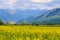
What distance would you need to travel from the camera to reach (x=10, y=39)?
13148 mm

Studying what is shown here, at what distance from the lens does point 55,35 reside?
12953 millimetres

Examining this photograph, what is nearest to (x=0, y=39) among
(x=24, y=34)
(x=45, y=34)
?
(x=24, y=34)

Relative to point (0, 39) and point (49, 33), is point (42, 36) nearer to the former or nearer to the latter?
point (49, 33)

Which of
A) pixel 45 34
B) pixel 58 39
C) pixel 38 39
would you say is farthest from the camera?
pixel 45 34

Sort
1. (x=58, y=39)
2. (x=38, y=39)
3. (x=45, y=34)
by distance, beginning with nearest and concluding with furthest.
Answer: (x=38, y=39) < (x=58, y=39) < (x=45, y=34)

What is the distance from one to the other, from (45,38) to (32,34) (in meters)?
1.15

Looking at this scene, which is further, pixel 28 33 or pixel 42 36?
pixel 28 33

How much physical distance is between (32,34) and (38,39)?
6.96ft

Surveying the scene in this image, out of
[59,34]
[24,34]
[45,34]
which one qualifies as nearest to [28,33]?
[24,34]

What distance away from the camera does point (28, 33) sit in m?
14.0

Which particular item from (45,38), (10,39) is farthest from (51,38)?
(10,39)

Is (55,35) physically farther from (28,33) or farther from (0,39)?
(0,39)

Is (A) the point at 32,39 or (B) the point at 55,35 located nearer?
(A) the point at 32,39

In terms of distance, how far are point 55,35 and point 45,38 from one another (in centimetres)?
60
